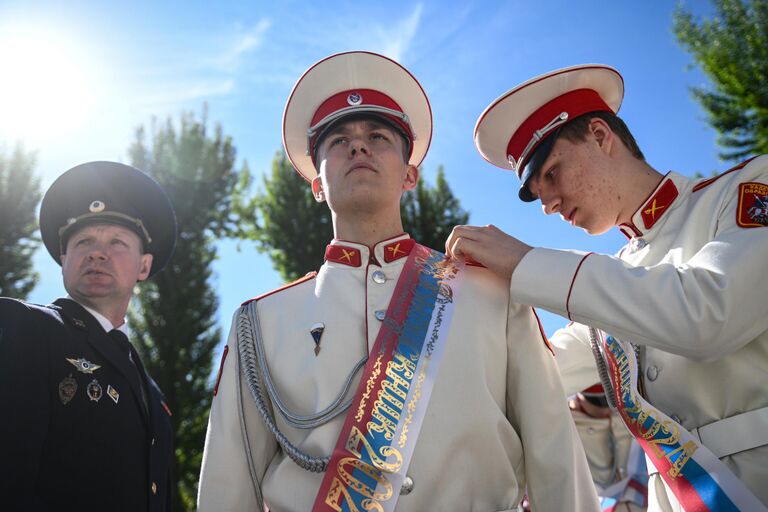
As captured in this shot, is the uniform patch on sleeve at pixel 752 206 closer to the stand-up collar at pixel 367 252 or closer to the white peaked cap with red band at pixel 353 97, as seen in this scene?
the stand-up collar at pixel 367 252

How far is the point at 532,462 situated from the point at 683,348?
63 cm

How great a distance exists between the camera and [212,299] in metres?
17.6

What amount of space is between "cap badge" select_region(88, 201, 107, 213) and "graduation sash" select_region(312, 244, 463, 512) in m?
2.31

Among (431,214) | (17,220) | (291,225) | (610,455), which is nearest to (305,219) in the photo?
(291,225)

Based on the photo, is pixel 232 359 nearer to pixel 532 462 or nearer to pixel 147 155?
pixel 532 462

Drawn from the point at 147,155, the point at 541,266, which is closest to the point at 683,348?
the point at 541,266

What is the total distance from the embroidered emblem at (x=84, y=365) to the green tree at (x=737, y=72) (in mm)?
11904

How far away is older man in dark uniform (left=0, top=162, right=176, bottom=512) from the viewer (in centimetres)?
274

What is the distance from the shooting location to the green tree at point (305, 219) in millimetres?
17969

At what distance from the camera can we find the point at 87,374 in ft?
10.3

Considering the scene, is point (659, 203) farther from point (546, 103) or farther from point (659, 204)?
point (546, 103)

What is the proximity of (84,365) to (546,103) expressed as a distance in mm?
2537

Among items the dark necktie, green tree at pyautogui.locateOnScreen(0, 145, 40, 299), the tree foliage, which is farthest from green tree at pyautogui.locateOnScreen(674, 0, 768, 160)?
green tree at pyautogui.locateOnScreen(0, 145, 40, 299)

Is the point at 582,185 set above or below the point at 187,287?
below
